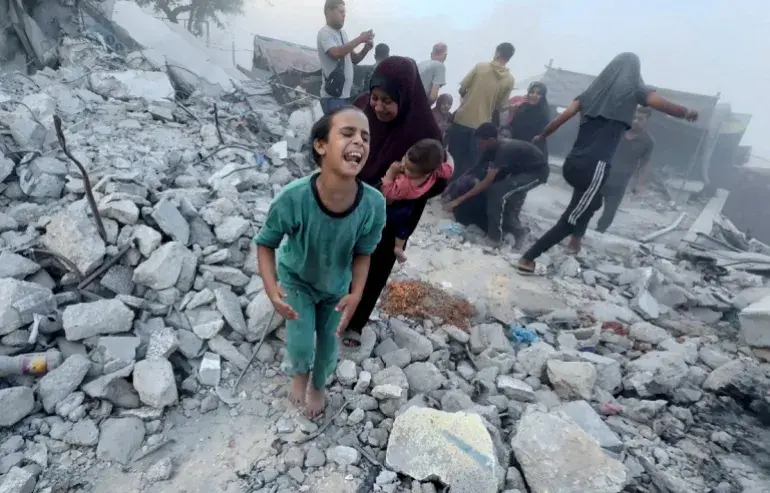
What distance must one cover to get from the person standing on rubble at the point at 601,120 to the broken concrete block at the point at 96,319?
3624 mm

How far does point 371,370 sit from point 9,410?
1.80 m

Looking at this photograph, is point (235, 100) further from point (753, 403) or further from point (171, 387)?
point (753, 403)

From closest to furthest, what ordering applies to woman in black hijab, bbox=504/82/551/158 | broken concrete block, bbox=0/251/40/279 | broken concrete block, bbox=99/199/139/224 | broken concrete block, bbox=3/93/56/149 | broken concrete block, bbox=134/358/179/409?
1. broken concrete block, bbox=134/358/179/409
2. broken concrete block, bbox=0/251/40/279
3. broken concrete block, bbox=99/199/139/224
4. broken concrete block, bbox=3/93/56/149
5. woman in black hijab, bbox=504/82/551/158

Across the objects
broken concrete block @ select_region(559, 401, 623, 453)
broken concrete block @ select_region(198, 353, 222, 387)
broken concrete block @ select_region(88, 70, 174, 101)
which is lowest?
broken concrete block @ select_region(198, 353, 222, 387)

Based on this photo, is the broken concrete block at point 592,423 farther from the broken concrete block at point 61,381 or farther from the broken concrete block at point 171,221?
the broken concrete block at point 171,221

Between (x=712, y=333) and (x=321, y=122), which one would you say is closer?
(x=321, y=122)

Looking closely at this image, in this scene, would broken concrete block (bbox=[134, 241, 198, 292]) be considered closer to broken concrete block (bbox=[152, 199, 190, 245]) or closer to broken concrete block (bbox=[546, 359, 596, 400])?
broken concrete block (bbox=[152, 199, 190, 245])

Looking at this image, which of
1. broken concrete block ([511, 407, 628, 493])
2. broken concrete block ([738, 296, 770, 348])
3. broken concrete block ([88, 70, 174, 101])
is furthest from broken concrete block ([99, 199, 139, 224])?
broken concrete block ([738, 296, 770, 348])

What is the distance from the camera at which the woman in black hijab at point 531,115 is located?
617 centimetres

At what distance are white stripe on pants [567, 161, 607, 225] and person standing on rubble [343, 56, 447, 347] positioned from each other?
6.86ft

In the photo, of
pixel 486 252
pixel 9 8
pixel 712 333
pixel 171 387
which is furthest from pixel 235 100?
pixel 712 333

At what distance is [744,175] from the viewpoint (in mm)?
14359

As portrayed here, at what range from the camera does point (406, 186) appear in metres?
2.57

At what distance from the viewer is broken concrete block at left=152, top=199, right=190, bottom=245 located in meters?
3.21
